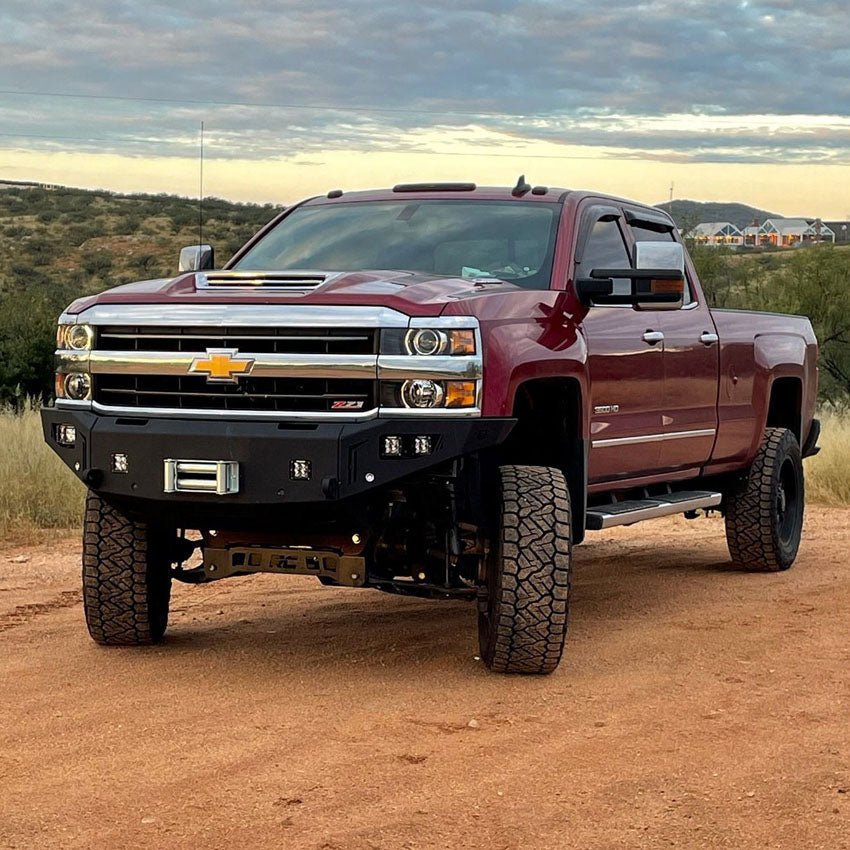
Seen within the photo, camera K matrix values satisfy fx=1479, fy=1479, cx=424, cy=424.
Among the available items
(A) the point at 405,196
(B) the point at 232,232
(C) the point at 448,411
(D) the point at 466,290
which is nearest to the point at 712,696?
(C) the point at 448,411

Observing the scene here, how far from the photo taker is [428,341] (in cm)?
554

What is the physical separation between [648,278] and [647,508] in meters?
1.36

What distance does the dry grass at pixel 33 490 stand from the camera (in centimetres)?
1112

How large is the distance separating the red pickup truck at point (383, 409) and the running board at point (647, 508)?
0.03 metres

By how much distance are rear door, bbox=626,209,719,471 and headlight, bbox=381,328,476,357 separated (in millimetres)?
2255

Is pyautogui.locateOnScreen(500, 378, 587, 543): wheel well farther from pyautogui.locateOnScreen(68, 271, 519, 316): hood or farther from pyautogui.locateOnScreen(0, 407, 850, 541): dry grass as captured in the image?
pyautogui.locateOnScreen(0, 407, 850, 541): dry grass

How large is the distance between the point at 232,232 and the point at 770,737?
42.7 meters

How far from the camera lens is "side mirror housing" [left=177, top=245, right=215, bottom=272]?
24.2 ft

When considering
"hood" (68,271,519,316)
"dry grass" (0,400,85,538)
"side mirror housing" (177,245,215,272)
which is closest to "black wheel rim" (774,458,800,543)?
"hood" (68,271,519,316)

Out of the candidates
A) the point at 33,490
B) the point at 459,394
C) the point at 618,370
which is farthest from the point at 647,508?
the point at 33,490

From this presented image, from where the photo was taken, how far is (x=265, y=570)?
605 cm

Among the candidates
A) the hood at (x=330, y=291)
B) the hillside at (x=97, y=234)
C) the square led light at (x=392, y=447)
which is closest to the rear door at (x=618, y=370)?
the hood at (x=330, y=291)

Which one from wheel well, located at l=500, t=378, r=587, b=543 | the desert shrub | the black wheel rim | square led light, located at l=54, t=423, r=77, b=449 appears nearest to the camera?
square led light, located at l=54, t=423, r=77, b=449

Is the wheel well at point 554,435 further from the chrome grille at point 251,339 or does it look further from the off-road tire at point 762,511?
the off-road tire at point 762,511
